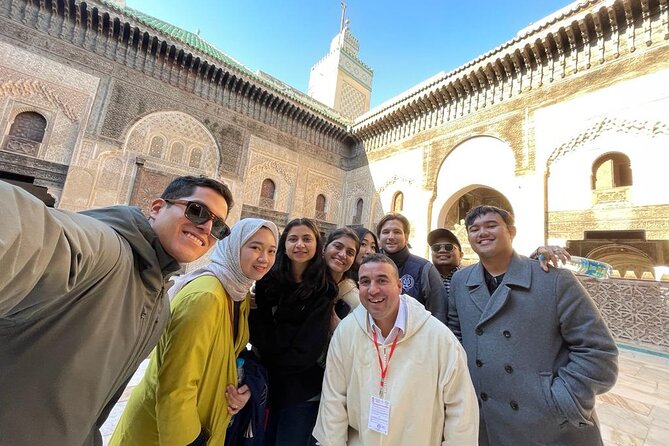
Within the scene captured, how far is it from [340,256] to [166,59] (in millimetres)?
9970

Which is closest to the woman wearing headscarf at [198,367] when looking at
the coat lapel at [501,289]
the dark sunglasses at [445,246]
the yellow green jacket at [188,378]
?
the yellow green jacket at [188,378]

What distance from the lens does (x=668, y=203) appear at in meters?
4.86

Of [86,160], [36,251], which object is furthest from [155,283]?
[86,160]

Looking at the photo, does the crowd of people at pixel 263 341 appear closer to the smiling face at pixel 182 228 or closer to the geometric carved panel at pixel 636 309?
the smiling face at pixel 182 228

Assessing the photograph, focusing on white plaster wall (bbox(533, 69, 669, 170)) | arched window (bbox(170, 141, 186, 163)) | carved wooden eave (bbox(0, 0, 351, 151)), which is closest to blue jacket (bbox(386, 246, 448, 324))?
white plaster wall (bbox(533, 69, 669, 170))

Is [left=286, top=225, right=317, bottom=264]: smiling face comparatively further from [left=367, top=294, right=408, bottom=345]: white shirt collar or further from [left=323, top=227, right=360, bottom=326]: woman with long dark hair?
[left=367, top=294, right=408, bottom=345]: white shirt collar

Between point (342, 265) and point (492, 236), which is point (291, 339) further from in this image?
point (492, 236)

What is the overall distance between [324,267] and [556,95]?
319 inches

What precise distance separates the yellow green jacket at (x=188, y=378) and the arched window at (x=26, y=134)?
8.73 meters

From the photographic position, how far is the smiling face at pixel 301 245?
1.52 metres

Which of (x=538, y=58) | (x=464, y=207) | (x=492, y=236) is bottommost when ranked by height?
(x=492, y=236)

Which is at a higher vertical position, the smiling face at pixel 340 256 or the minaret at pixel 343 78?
the minaret at pixel 343 78

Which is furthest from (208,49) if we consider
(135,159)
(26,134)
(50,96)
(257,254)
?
(257,254)

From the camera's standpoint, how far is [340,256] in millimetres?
1656
